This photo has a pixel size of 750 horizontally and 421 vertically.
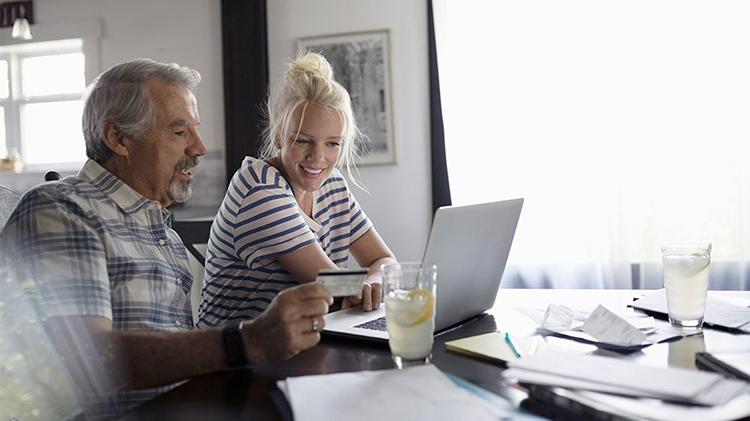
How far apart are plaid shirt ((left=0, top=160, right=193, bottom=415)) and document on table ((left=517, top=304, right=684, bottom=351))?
74 centimetres

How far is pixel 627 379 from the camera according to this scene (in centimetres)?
82

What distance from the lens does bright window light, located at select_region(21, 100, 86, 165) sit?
4531mm

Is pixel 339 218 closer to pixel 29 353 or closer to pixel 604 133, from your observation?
pixel 29 353

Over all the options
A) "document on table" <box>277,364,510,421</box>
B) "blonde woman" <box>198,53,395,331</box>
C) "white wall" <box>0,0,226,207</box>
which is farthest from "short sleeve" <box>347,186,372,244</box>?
"white wall" <box>0,0,226,207</box>

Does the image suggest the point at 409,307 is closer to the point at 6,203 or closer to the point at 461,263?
the point at 461,263

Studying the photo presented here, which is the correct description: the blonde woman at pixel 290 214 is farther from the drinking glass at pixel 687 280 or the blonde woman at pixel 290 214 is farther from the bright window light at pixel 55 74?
the bright window light at pixel 55 74

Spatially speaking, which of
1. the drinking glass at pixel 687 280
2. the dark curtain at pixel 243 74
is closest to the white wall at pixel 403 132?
the dark curtain at pixel 243 74

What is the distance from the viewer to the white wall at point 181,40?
399 centimetres

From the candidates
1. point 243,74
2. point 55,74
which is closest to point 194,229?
point 243,74

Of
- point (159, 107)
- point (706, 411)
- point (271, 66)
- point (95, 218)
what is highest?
point (271, 66)

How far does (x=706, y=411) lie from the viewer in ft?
2.49

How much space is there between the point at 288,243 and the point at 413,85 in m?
2.24

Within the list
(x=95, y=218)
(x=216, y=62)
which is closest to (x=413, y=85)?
(x=216, y=62)

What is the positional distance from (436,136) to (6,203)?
8.63 ft
